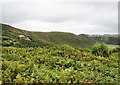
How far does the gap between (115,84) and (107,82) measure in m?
0.39

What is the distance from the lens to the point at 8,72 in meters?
4.29

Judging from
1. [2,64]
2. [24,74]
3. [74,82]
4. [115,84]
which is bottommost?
[115,84]

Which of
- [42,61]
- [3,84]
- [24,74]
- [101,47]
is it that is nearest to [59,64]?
[42,61]

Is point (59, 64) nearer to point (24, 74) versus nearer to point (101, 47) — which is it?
point (24, 74)

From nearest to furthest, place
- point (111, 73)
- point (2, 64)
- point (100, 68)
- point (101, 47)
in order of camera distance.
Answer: point (2, 64) < point (111, 73) < point (100, 68) < point (101, 47)

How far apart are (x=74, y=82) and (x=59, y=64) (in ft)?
6.82

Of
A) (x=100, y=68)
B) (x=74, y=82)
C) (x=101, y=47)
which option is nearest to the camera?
(x=74, y=82)

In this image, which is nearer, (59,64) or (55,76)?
(55,76)

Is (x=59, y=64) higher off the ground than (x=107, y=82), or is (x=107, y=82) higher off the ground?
(x=59, y=64)

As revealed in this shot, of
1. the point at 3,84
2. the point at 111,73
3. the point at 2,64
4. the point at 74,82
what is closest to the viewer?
the point at 3,84

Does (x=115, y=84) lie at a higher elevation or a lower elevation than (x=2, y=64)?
lower

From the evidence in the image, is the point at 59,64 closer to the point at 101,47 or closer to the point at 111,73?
the point at 111,73

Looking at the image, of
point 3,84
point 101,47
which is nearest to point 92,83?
point 3,84

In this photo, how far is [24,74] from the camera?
167 inches
